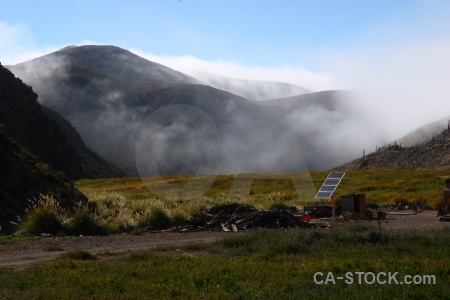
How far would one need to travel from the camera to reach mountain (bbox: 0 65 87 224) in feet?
75.7

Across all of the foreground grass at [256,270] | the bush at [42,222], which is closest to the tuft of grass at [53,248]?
the foreground grass at [256,270]

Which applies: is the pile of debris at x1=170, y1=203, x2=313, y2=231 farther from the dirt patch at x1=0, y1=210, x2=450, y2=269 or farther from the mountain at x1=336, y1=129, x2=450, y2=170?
the mountain at x1=336, y1=129, x2=450, y2=170

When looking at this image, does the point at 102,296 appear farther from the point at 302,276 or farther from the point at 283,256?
the point at 283,256

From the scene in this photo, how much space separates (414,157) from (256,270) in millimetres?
81988

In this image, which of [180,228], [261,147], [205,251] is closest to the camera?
[205,251]

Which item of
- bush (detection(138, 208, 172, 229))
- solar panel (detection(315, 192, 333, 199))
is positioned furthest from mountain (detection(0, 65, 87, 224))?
solar panel (detection(315, 192, 333, 199))

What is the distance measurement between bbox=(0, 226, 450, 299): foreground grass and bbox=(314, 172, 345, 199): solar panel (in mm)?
7907

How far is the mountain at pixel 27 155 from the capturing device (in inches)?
909

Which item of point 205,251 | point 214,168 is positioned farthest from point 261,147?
point 205,251

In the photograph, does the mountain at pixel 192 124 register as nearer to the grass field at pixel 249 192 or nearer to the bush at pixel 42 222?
the grass field at pixel 249 192

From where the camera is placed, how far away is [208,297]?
8133 mm

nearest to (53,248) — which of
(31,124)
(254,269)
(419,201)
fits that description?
(254,269)

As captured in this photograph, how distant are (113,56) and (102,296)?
618 ft

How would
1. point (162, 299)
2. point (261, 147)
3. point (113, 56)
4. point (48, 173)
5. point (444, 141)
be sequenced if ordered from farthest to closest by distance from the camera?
point (113, 56)
point (261, 147)
point (444, 141)
point (48, 173)
point (162, 299)
